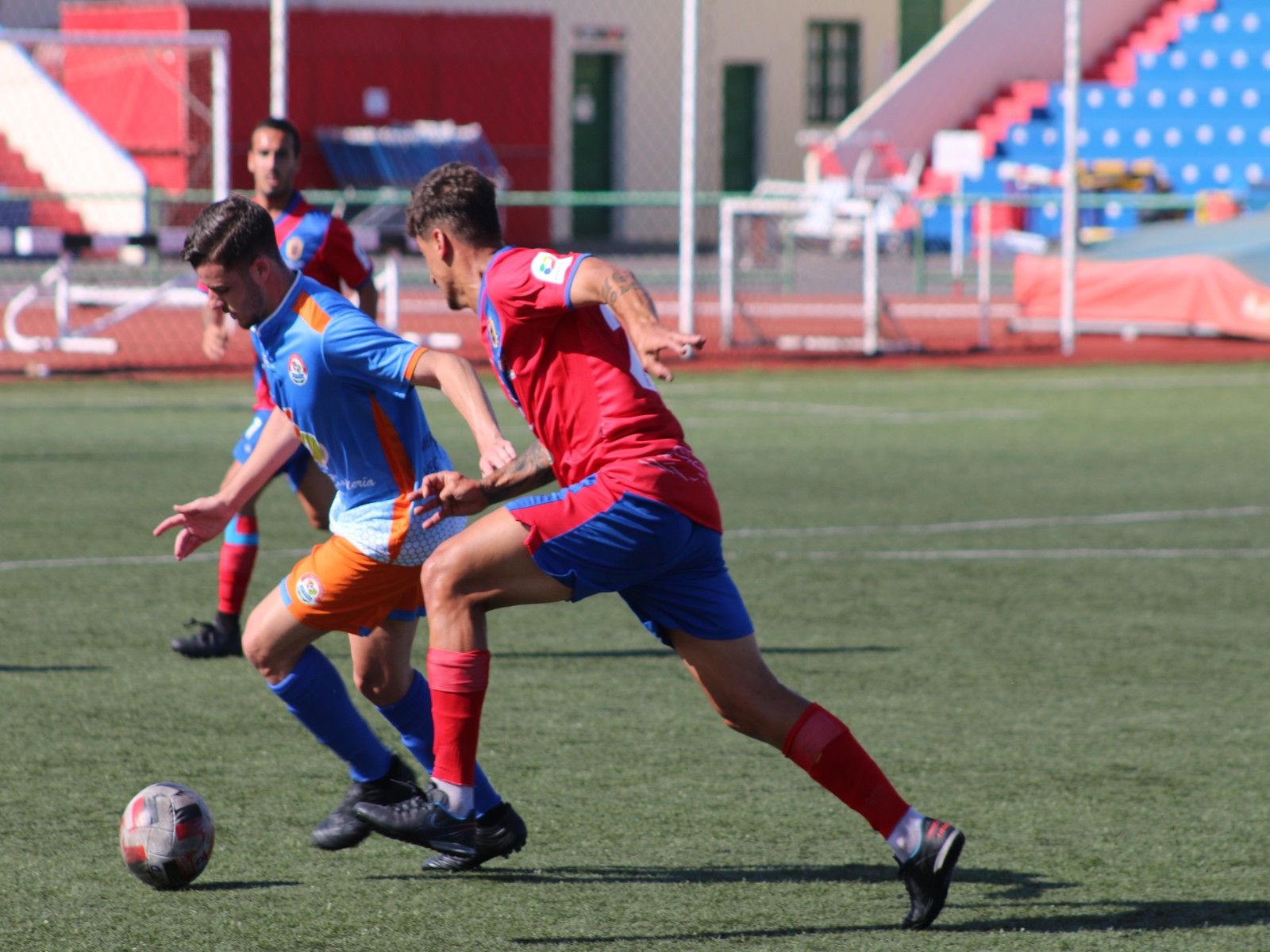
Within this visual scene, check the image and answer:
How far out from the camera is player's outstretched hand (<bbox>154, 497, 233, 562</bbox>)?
4.81 m

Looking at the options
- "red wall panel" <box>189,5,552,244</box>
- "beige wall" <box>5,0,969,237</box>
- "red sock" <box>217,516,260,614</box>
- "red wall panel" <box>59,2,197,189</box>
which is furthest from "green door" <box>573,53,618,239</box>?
"red sock" <box>217,516,260,614</box>

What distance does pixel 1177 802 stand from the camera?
5465mm

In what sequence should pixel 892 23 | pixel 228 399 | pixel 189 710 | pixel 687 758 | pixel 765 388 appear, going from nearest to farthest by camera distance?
pixel 687 758 → pixel 189 710 → pixel 228 399 → pixel 765 388 → pixel 892 23

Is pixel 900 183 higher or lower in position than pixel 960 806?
higher

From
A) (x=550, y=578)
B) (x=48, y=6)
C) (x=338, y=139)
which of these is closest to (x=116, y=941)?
(x=550, y=578)

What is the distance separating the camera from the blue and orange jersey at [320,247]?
7867 millimetres

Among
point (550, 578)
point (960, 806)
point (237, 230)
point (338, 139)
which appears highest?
point (338, 139)

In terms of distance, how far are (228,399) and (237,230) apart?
1158 centimetres

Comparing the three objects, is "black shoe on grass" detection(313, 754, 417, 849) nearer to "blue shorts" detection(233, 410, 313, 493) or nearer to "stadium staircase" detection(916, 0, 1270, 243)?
"blue shorts" detection(233, 410, 313, 493)

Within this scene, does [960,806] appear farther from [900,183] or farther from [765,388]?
[900,183]

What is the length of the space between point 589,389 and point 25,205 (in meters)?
26.8

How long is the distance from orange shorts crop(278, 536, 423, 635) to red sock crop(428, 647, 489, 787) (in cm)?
35

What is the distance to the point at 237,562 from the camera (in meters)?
7.45

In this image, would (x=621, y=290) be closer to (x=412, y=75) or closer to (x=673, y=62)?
(x=412, y=75)
